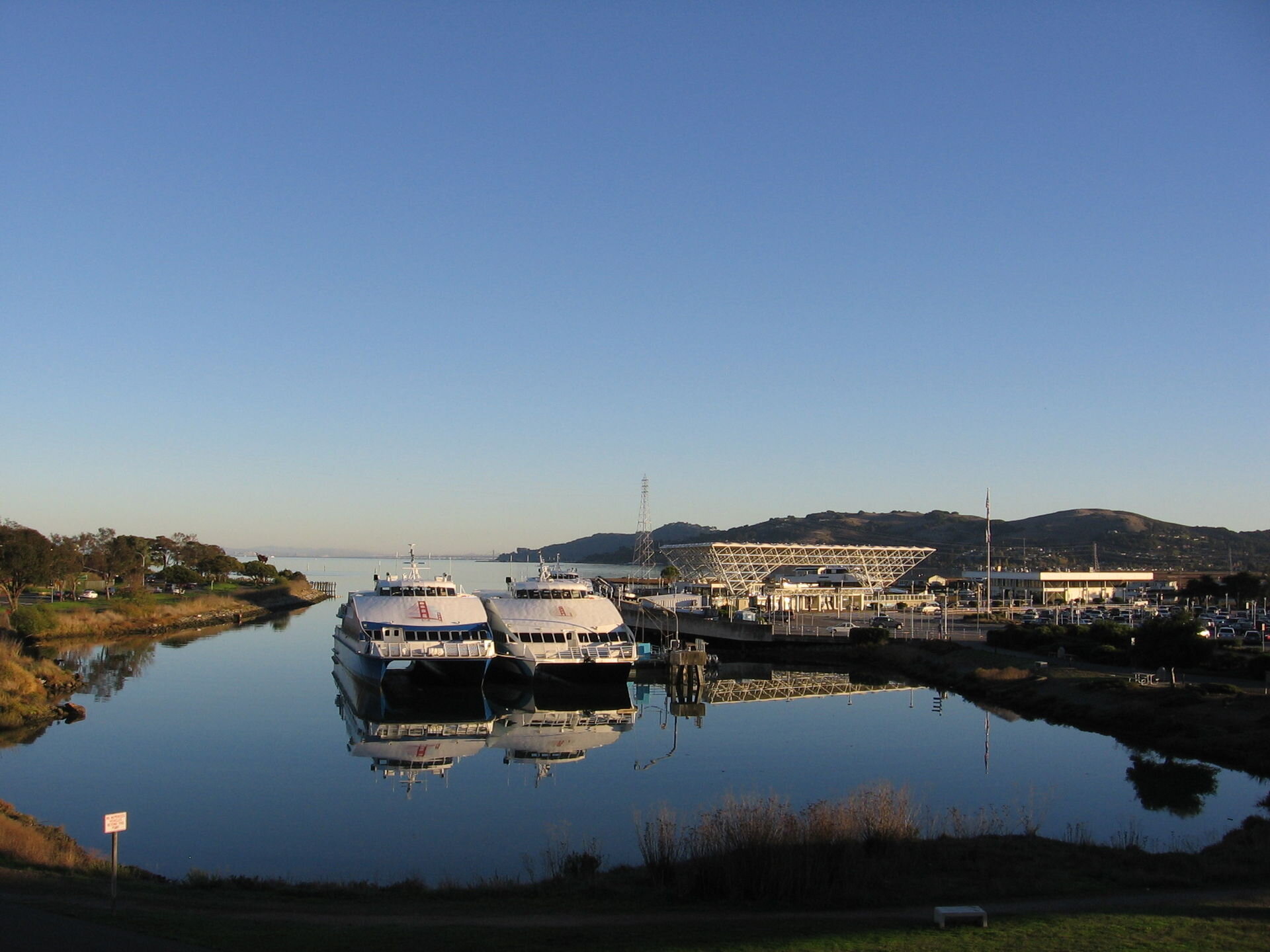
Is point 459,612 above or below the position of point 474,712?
above

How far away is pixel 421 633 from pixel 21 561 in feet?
165

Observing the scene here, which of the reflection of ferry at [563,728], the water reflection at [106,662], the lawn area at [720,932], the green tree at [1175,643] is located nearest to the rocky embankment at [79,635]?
the water reflection at [106,662]

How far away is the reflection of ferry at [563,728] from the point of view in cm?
3728

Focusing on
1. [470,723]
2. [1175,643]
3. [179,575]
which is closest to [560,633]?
[470,723]

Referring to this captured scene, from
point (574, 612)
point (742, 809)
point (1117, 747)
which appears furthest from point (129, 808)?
point (1117, 747)

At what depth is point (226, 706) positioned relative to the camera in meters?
48.4

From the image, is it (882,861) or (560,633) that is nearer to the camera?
(882,861)

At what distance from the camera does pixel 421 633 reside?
5250 cm

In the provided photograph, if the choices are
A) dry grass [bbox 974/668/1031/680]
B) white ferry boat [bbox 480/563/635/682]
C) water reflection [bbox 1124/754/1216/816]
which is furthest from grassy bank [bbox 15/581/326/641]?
water reflection [bbox 1124/754/1216/816]

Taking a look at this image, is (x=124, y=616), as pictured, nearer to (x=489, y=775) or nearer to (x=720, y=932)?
(x=489, y=775)

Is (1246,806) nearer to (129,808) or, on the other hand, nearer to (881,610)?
(129,808)

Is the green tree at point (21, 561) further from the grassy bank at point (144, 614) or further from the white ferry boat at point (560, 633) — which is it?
the white ferry boat at point (560, 633)

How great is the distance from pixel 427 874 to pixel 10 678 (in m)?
33.5

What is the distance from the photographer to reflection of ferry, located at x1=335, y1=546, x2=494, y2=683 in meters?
50.4
